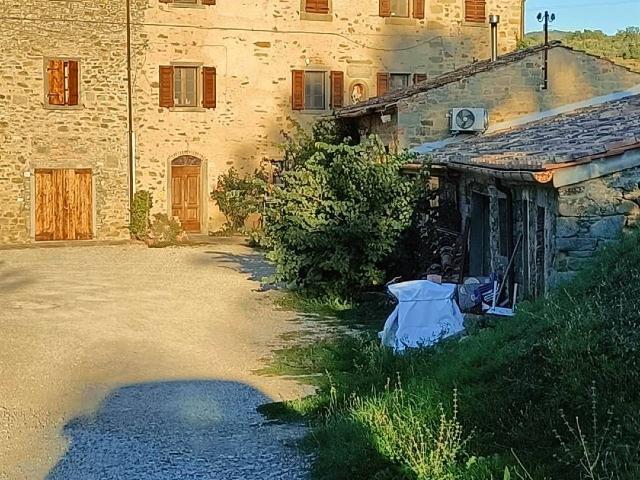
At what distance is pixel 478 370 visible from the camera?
6648 mm

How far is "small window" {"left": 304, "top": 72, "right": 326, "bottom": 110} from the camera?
25.2 meters

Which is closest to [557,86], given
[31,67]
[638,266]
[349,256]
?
[349,256]

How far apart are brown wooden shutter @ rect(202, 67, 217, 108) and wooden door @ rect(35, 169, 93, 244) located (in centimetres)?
365

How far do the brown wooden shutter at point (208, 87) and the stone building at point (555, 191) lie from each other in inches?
461

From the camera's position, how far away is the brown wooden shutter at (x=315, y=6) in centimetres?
2503

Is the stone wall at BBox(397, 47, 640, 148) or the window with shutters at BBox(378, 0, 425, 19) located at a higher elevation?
the window with shutters at BBox(378, 0, 425, 19)

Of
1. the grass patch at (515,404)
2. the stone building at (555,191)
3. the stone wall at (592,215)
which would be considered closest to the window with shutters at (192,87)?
the stone building at (555,191)

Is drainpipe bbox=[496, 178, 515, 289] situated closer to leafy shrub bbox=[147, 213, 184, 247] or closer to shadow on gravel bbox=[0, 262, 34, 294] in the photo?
shadow on gravel bbox=[0, 262, 34, 294]

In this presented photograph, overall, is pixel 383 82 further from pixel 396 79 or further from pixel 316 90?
pixel 316 90

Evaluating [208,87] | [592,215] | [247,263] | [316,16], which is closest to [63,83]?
[208,87]

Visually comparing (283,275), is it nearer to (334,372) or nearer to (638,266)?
(334,372)

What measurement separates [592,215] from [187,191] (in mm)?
16376

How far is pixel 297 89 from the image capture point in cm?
2508

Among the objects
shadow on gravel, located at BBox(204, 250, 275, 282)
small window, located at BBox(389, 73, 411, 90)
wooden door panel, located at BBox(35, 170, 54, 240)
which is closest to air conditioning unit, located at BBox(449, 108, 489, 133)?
shadow on gravel, located at BBox(204, 250, 275, 282)
